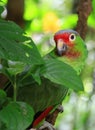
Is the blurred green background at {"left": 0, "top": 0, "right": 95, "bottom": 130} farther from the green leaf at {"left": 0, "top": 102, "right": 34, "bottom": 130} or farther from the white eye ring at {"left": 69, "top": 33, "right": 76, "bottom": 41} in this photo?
the green leaf at {"left": 0, "top": 102, "right": 34, "bottom": 130}

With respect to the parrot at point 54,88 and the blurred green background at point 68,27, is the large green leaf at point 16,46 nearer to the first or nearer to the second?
the parrot at point 54,88

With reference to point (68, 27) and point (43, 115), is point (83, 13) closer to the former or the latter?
point (43, 115)

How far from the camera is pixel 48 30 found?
182 cm

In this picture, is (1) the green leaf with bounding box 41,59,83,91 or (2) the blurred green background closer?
(1) the green leaf with bounding box 41,59,83,91

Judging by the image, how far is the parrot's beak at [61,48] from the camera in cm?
121

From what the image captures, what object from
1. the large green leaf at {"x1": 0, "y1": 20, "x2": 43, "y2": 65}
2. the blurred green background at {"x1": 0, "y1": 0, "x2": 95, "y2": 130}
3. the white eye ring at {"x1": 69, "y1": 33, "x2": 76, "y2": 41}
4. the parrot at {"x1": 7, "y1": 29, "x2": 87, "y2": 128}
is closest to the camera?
the large green leaf at {"x1": 0, "y1": 20, "x2": 43, "y2": 65}

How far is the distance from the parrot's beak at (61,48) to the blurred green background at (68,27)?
0.22m

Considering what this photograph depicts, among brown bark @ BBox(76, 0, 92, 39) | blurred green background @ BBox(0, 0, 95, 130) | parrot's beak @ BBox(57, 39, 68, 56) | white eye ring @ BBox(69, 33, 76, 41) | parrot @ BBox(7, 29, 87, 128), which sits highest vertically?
brown bark @ BBox(76, 0, 92, 39)

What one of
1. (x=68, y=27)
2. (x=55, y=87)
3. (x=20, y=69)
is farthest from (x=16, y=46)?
(x=68, y=27)

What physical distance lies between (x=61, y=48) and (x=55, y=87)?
13 centimetres

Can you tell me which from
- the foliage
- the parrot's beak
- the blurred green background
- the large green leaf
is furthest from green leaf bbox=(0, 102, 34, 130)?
the blurred green background

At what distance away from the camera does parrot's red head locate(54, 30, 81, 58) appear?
1.22 metres

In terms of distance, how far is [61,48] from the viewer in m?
1.22

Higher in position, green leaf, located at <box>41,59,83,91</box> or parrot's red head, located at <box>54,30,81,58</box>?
green leaf, located at <box>41,59,83,91</box>
